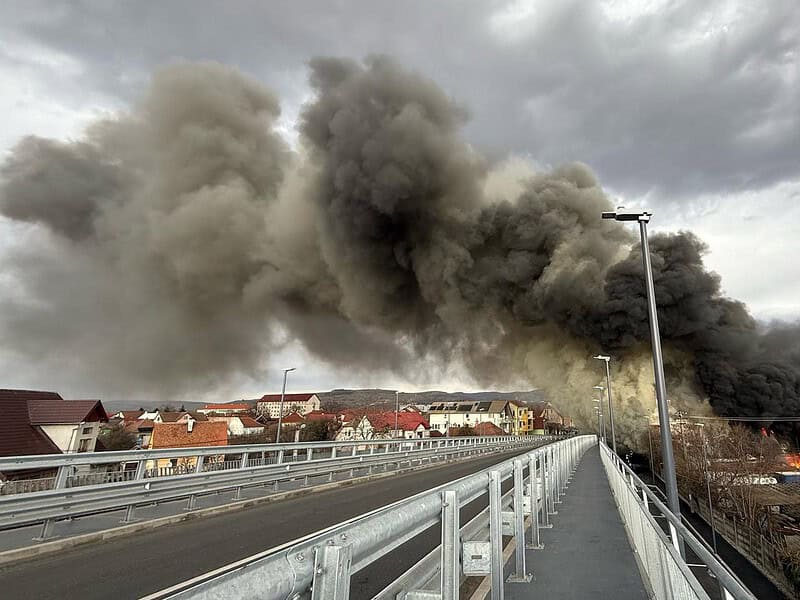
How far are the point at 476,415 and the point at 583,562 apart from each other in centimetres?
9121

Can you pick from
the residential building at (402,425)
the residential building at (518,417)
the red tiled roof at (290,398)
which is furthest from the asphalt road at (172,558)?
the red tiled roof at (290,398)

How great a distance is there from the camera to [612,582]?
3994mm

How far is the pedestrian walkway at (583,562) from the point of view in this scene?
12.1 feet

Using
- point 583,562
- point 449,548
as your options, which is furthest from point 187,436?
point 449,548

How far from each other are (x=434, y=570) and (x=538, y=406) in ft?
419

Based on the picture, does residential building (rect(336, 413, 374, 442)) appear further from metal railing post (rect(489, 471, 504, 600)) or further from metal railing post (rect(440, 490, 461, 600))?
metal railing post (rect(440, 490, 461, 600))

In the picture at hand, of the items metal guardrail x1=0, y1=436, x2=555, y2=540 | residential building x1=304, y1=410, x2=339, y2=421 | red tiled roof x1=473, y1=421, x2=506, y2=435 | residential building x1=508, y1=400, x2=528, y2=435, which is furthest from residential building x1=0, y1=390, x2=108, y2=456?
residential building x1=508, y1=400, x2=528, y2=435

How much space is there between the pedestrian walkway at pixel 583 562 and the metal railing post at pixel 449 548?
5.09ft

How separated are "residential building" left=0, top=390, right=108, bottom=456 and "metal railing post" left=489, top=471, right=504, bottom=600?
2502 centimetres

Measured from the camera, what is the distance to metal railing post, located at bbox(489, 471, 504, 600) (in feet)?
10.2

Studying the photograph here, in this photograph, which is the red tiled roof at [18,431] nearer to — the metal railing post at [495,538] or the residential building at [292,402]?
the metal railing post at [495,538]

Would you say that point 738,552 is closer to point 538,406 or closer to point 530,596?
point 530,596

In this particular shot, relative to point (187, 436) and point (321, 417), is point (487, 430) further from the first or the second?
point (187, 436)

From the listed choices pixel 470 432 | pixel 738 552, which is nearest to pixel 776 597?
pixel 738 552
